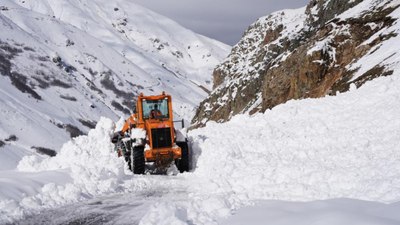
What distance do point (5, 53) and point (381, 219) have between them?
682 ft

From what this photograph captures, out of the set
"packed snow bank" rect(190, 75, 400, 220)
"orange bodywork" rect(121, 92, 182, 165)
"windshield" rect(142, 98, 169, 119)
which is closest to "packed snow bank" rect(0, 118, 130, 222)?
"orange bodywork" rect(121, 92, 182, 165)

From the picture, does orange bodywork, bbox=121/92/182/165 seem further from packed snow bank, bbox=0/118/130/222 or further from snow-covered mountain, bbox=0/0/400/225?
packed snow bank, bbox=0/118/130/222

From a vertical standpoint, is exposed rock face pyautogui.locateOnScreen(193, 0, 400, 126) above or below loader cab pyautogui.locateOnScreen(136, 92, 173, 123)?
above

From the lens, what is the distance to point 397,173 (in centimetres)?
1062

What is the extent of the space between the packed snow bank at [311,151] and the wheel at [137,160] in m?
1.78

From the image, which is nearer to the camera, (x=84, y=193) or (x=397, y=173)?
(x=397, y=173)

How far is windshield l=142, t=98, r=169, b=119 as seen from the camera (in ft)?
57.8

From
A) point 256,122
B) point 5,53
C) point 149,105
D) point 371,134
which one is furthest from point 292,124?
point 5,53

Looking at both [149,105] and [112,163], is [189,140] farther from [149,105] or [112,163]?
[112,163]

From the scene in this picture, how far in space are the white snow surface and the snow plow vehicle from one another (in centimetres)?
79

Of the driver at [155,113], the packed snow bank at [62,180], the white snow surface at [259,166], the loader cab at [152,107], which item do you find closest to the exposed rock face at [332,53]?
the white snow surface at [259,166]

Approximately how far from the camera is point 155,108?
58.2ft

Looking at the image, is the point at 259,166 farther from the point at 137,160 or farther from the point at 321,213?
the point at 321,213

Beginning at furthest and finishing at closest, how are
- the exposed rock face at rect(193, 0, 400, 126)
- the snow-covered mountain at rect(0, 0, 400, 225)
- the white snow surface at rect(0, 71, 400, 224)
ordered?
1. the exposed rock face at rect(193, 0, 400, 126)
2. the white snow surface at rect(0, 71, 400, 224)
3. the snow-covered mountain at rect(0, 0, 400, 225)
